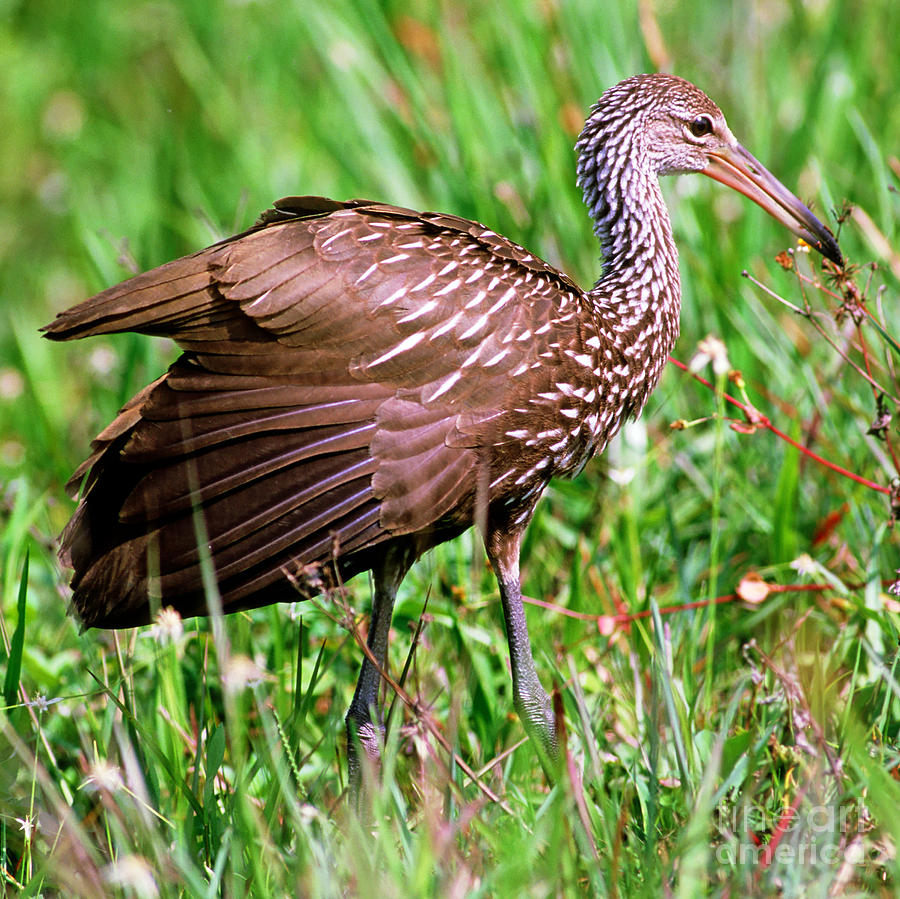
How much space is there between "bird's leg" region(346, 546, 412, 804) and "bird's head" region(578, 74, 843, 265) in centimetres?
113

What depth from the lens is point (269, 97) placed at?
6.31m

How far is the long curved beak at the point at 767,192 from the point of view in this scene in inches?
131

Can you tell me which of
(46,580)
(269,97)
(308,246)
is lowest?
(46,580)

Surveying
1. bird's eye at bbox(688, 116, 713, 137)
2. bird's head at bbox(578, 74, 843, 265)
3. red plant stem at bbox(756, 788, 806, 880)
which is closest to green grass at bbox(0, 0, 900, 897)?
red plant stem at bbox(756, 788, 806, 880)

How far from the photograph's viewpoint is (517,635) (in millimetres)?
3158

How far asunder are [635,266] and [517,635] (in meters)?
0.95

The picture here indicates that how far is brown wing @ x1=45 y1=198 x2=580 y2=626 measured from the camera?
2713 mm

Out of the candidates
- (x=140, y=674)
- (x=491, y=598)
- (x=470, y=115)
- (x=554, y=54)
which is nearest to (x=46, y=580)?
(x=140, y=674)

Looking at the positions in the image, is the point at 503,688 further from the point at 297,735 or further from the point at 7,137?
the point at 7,137

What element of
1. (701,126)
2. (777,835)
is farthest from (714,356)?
(777,835)

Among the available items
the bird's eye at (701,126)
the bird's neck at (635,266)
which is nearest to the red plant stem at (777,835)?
the bird's neck at (635,266)

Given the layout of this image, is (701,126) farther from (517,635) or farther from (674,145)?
(517,635)

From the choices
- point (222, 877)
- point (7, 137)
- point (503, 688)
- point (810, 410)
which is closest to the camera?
point (222, 877)

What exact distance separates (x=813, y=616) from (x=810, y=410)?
720 mm
